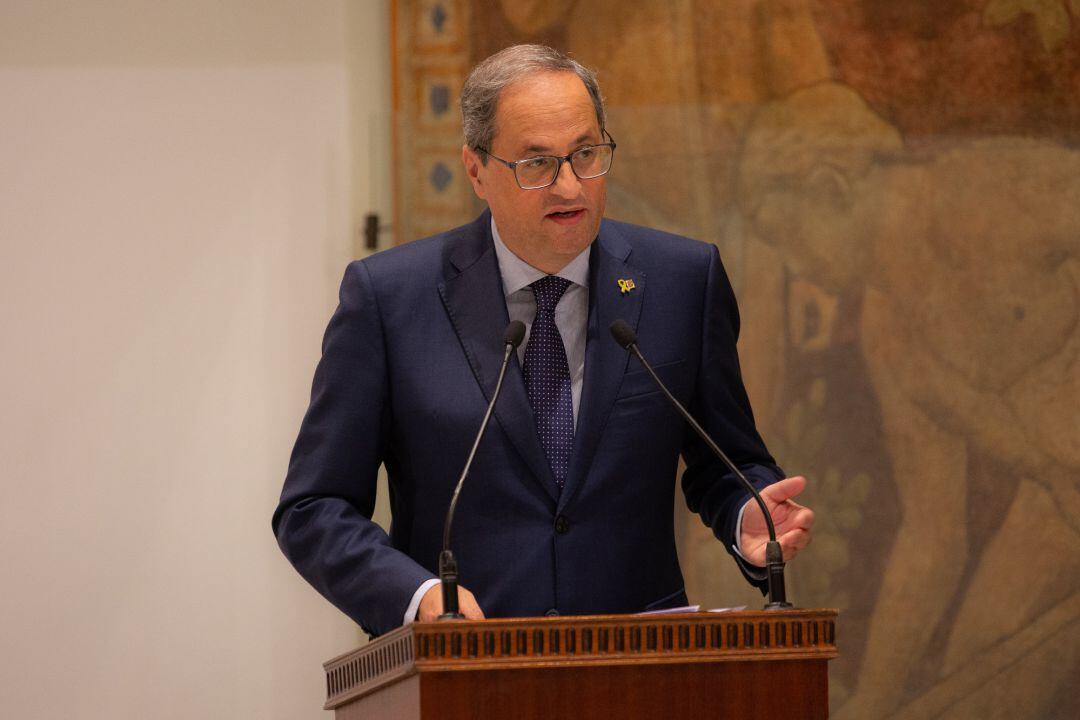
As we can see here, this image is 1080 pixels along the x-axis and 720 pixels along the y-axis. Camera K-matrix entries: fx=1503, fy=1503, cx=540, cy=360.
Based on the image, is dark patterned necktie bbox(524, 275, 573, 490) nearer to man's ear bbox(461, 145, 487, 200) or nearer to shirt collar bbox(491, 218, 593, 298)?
shirt collar bbox(491, 218, 593, 298)

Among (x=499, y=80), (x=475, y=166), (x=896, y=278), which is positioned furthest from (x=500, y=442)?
(x=896, y=278)

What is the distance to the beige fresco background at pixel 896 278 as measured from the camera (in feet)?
15.3

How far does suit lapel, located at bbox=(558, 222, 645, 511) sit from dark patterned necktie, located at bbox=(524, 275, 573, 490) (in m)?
0.03

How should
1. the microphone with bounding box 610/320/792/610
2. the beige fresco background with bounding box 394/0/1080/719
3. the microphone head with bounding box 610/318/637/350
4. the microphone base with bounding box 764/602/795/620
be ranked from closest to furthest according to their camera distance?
the microphone base with bounding box 764/602/795/620, the microphone with bounding box 610/320/792/610, the microphone head with bounding box 610/318/637/350, the beige fresco background with bounding box 394/0/1080/719

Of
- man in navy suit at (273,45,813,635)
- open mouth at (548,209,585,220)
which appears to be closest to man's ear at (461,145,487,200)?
man in navy suit at (273,45,813,635)

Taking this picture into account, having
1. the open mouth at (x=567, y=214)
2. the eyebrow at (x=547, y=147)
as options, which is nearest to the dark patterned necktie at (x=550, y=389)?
the open mouth at (x=567, y=214)

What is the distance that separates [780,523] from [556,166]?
0.76m

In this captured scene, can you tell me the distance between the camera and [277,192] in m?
4.50

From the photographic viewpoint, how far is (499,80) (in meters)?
2.79

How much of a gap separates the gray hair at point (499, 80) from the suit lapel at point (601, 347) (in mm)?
257

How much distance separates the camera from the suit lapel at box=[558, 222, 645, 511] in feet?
8.75

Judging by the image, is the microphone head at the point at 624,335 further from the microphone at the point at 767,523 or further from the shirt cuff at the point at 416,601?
the shirt cuff at the point at 416,601

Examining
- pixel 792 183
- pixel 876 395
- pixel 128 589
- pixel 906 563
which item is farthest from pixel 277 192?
pixel 906 563

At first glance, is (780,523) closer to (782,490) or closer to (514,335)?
(782,490)
